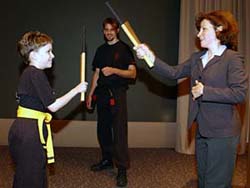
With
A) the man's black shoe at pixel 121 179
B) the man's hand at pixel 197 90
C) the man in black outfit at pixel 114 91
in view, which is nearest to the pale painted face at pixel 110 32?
the man in black outfit at pixel 114 91

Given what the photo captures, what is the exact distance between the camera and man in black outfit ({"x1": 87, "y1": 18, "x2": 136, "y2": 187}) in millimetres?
3805

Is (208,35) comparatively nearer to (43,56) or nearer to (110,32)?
(43,56)

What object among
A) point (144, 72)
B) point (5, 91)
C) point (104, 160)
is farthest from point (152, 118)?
point (5, 91)

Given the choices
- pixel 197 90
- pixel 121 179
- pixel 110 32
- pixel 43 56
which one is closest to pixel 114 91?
pixel 110 32

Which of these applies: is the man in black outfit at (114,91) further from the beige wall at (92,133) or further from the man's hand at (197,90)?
the man's hand at (197,90)

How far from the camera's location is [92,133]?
512 cm

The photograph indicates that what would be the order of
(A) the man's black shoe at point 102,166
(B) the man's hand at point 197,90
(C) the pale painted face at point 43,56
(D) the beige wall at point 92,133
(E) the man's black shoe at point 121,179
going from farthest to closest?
(D) the beige wall at point 92,133, (A) the man's black shoe at point 102,166, (E) the man's black shoe at point 121,179, (C) the pale painted face at point 43,56, (B) the man's hand at point 197,90

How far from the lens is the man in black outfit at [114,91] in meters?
3.80

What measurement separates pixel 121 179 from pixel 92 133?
1.41m

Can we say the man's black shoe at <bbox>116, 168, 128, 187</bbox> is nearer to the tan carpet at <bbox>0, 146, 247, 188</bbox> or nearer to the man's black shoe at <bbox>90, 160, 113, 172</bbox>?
the tan carpet at <bbox>0, 146, 247, 188</bbox>

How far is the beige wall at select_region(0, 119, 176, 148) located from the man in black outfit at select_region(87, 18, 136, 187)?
1.02 metres

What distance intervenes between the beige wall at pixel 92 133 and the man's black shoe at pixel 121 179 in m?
1.35

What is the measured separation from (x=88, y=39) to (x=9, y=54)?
945 millimetres

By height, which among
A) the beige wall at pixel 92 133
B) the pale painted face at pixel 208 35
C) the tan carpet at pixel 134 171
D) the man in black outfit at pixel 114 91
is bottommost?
the tan carpet at pixel 134 171
